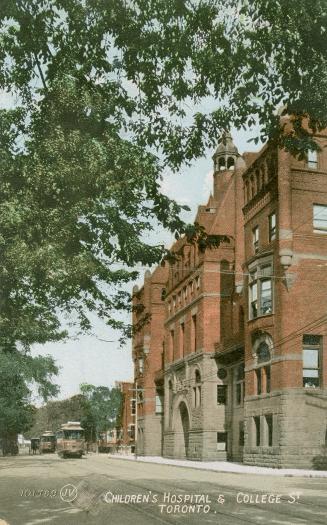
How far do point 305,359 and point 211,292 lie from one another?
1564cm

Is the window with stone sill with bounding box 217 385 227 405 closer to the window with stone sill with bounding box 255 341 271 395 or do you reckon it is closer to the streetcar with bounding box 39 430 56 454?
the window with stone sill with bounding box 255 341 271 395

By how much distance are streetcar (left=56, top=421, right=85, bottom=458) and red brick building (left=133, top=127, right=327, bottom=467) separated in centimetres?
1557

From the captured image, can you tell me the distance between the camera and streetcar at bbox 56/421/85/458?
64312 millimetres

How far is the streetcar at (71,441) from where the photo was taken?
6431 centimetres

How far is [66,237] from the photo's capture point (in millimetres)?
11344

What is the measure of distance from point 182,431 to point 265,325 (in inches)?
892

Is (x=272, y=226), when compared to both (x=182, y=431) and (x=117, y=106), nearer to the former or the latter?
(x=182, y=431)

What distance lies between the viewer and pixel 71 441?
Answer: 212 ft

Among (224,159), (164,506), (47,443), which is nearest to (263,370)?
(164,506)

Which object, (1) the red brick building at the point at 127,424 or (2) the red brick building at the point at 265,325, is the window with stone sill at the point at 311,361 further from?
(1) the red brick building at the point at 127,424

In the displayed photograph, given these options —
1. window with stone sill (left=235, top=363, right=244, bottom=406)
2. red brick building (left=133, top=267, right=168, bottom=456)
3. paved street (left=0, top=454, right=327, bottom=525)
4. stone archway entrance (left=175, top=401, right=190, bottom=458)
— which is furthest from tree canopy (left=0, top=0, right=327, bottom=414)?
red brick building (left=133, top=267, right=168, bottom=456)

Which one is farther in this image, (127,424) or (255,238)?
(127,424)

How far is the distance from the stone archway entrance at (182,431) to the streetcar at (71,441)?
13321mm

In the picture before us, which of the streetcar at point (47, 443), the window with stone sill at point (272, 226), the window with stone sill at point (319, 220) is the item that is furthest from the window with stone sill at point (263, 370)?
the streetcar at point (47, 443)
